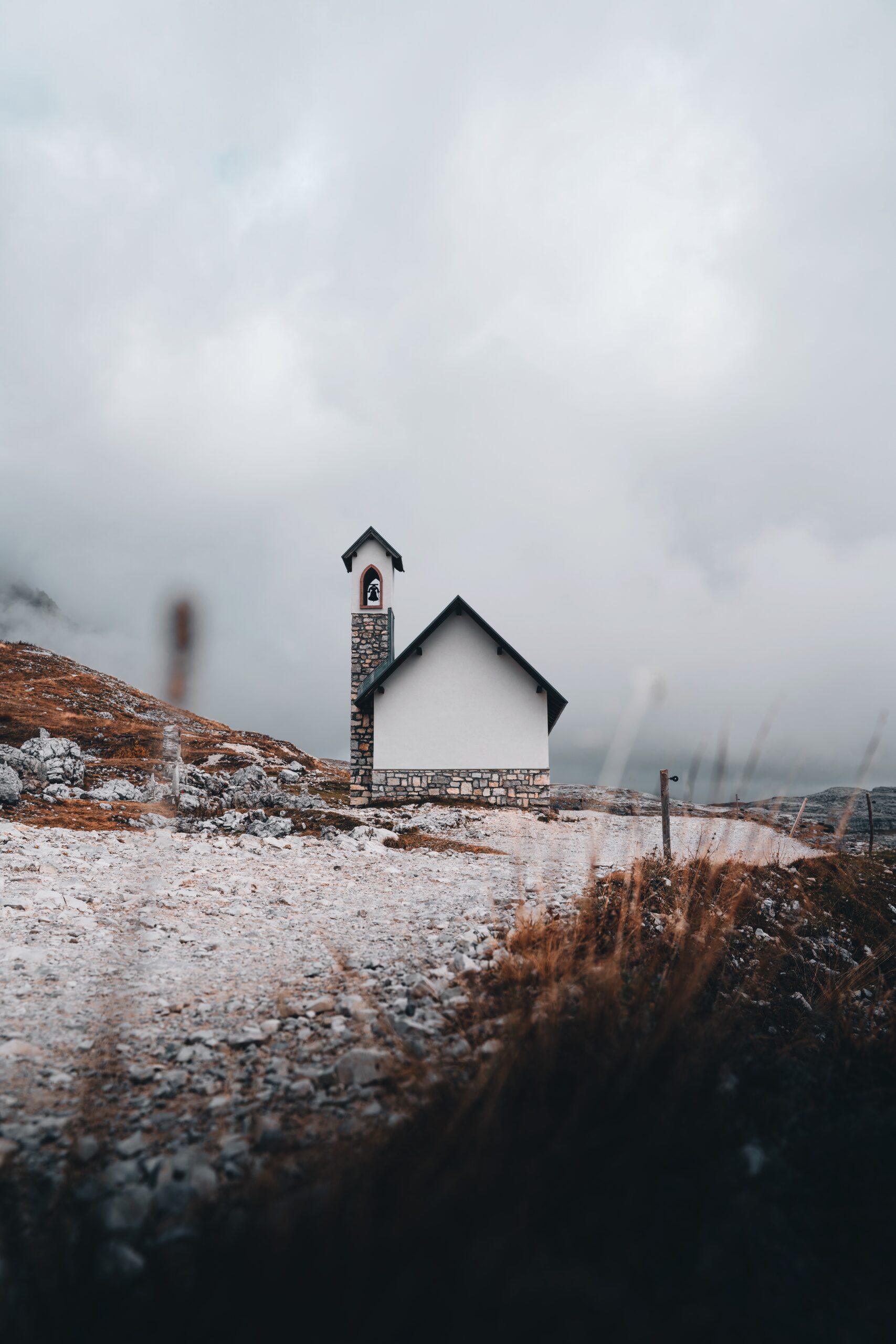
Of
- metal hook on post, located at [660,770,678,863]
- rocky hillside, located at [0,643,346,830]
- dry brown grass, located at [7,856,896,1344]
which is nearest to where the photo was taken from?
dry brown grass, located at [7,856,896,1344]

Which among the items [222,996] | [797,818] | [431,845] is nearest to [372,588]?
[431,845]

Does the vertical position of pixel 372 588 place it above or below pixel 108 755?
above

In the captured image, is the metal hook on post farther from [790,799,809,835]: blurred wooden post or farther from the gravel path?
[790,799,809,835]: blurred wooden post

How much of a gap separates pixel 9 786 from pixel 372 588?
17841 mm

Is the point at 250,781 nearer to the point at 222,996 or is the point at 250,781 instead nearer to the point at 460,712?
the point at 460,712

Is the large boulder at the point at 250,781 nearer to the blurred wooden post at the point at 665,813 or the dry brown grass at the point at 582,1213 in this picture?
the blurred wooden post at the point at 665,813

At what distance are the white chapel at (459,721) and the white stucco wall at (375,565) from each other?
543 centimetres

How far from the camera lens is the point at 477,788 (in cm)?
2370

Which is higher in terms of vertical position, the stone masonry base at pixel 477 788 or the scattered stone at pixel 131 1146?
the stone masonry base at pixel 477 788

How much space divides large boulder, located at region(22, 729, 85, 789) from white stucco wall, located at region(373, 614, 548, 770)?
35.0ft

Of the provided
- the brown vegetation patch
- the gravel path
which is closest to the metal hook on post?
the gravel path

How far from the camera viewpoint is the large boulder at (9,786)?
14.3m

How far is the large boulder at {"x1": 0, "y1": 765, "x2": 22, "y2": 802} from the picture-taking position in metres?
14.3

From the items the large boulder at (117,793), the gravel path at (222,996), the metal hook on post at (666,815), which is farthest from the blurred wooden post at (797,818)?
the large boulder at (117,793)
